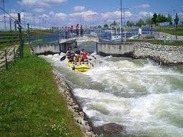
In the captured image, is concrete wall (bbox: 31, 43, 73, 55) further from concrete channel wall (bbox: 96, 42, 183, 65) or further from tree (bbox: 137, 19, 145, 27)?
tree (bbox: 137, 19, 145, 27)

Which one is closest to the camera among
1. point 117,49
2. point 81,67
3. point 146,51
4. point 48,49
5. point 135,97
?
point 135,97

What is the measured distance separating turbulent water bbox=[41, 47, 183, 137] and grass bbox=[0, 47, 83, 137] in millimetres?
3242

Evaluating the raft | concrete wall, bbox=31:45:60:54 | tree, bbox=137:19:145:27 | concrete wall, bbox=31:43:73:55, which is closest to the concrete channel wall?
concrete wall, bbox=31:43:73:55

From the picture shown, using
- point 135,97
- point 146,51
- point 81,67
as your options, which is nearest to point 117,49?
point 146,51

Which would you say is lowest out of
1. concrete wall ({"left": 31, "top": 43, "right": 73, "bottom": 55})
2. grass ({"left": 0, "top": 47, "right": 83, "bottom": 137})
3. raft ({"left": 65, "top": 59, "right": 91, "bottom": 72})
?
raft ({"left": 65, "top": 59, "right": 91, "bottom": 72})

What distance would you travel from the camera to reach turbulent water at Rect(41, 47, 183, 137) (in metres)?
18.4

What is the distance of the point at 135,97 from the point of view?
83.1 feet

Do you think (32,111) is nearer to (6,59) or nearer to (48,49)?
(6,59)

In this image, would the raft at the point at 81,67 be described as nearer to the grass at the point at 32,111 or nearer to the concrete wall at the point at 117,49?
the concrete wall at the point at 117,49

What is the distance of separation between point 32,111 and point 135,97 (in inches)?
471

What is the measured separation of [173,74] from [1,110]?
25.1 metres

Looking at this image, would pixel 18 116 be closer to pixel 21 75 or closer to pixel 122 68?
pixel 21 75

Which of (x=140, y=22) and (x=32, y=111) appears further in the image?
(x=140, y=22)

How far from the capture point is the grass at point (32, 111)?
1266 centimetres
